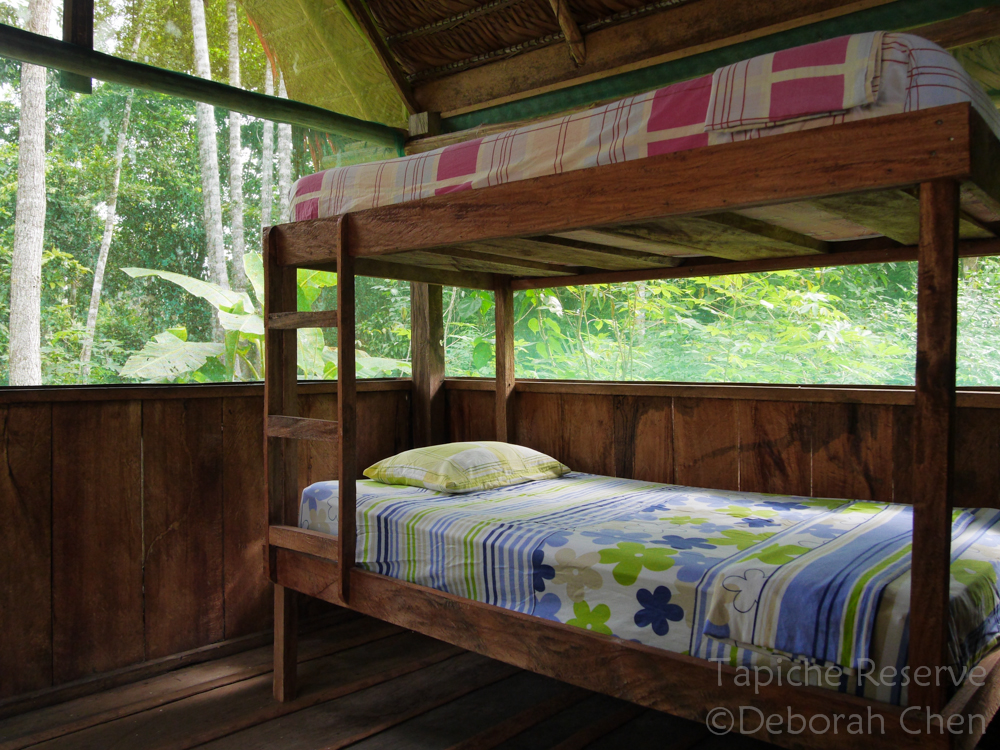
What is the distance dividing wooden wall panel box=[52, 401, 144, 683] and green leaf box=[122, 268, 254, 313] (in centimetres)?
51

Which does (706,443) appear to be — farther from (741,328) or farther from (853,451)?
(741,328)

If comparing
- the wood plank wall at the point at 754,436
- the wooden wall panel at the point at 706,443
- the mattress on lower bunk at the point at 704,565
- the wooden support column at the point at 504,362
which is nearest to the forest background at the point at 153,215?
the wooden support column at the point at 504,362

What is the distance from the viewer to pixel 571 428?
3.23 meters

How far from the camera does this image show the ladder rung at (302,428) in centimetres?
226

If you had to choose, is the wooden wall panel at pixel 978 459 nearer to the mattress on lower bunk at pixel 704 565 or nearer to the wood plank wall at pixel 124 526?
the mattress on lower bunk at pixel 704 565

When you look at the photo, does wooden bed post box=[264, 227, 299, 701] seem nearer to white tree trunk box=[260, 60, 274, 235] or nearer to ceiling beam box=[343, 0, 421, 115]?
white tree trunk box=[260, 60, 274, 235]

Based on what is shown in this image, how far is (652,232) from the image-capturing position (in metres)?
1.97

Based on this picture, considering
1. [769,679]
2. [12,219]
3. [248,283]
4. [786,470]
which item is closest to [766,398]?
[786,470]

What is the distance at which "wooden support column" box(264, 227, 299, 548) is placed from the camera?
2.49 m

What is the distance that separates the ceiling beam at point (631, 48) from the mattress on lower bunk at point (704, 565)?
5.19ft

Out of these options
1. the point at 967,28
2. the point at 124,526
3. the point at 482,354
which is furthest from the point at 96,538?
the point at 482,354

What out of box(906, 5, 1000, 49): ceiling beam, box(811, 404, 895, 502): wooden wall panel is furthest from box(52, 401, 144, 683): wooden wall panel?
box(906, 5, 1000, 49): ceiling beam

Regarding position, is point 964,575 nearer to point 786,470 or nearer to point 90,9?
point 786,470

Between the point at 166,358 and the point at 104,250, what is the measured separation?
0.44m
